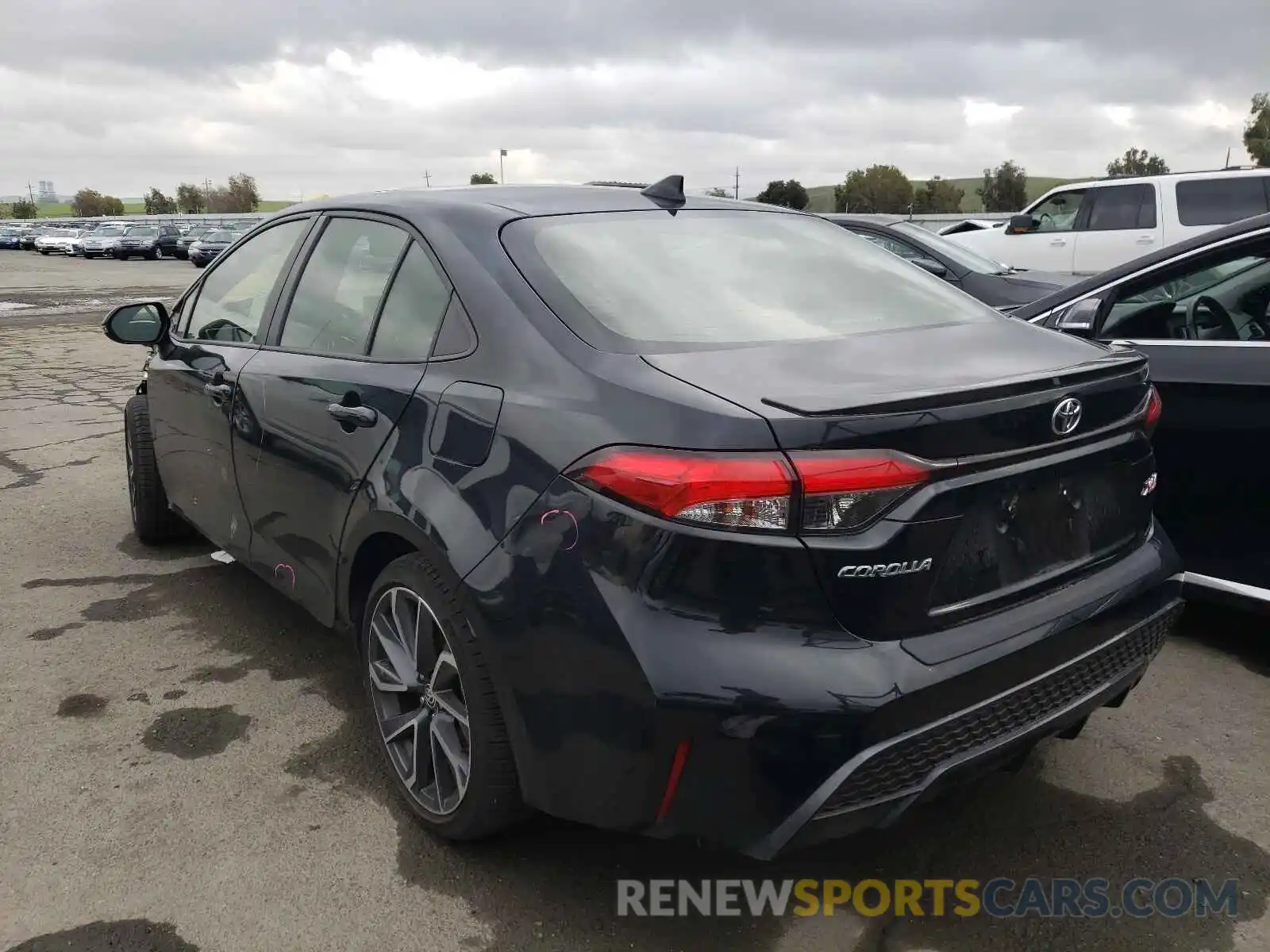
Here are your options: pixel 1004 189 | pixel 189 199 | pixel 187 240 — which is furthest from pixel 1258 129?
pixel 189 199

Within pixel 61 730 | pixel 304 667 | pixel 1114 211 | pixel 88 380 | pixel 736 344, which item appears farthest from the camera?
pixel 1114 211

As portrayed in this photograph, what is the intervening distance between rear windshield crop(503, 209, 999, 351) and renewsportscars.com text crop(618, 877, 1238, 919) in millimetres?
1294

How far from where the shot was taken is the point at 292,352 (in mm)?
3232

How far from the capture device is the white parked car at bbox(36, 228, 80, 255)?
158 ft

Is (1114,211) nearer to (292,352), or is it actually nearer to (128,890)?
(292,352)

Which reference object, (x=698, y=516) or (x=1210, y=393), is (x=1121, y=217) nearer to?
(x=1210, y=393)

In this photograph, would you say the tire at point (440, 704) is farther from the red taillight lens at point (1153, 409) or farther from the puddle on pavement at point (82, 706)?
the red taillight lens at point (1153, 409)

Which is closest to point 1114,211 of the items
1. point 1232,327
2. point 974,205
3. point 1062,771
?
point 1232,327

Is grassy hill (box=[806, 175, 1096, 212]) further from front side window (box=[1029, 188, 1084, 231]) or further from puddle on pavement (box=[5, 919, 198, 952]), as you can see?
puddle on pavement (box=[5, 919, 198, 952])

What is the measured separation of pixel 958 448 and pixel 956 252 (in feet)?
26.2

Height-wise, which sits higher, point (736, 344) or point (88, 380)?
point (736, 344)

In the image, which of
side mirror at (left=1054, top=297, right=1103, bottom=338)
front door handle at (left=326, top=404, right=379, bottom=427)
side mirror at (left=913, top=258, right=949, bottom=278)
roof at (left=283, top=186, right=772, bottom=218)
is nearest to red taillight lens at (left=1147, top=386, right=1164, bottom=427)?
side mirror at (left=1054, top=297, right=1103, bottom=338)

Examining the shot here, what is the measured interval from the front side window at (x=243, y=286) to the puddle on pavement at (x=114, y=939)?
6.38ft

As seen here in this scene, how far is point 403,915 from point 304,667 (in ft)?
4.92
